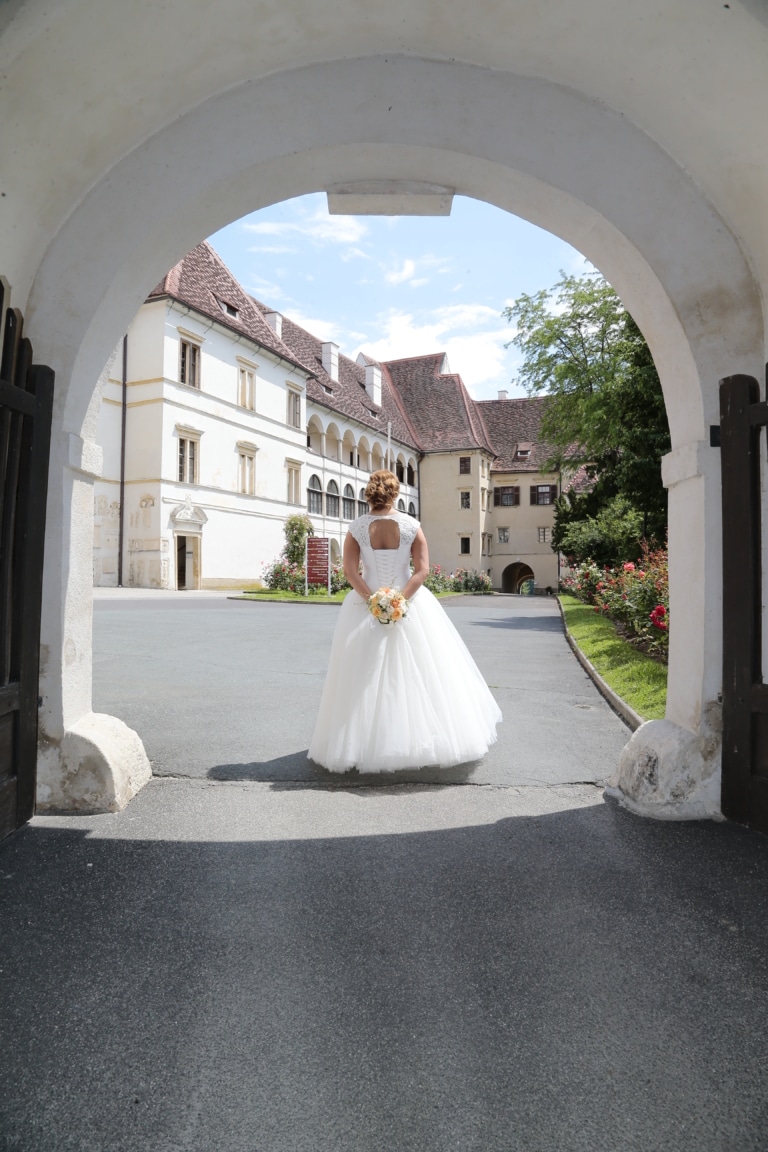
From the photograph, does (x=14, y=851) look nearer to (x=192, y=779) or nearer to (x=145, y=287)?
(x=192, y=779)

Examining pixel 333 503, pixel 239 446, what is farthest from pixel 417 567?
pixel 333 503

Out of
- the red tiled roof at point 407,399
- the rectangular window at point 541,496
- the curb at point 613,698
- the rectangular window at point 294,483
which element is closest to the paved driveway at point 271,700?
the curb at point 613,698

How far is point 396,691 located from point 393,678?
0.31 feet

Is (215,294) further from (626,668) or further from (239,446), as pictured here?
(626,668)

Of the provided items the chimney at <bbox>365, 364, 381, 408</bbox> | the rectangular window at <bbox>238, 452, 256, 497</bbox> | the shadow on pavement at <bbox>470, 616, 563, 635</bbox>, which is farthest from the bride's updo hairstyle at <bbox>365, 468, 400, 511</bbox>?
the chimney at <bbox>365, 364, 381, 408</bbox>

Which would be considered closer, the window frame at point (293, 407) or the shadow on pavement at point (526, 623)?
the shadow on pavement at point (526, 623)

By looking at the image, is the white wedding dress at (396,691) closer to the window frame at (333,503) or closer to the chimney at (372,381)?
the window frame at (333,503)

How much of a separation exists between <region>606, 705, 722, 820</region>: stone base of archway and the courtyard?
0.14 metres

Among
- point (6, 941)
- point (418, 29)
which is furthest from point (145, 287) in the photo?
point (6, 941)

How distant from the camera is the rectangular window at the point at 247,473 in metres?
38.5

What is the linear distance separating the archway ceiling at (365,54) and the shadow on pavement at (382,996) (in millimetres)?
3301

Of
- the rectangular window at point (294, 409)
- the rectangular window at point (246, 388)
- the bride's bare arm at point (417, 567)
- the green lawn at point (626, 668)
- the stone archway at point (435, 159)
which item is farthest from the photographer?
the rectangular window at point (294, 409)

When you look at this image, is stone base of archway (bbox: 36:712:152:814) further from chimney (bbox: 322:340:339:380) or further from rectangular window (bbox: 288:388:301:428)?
chimney (bbox: 322:340:339:380)

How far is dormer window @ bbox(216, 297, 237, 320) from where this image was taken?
1481 inches
